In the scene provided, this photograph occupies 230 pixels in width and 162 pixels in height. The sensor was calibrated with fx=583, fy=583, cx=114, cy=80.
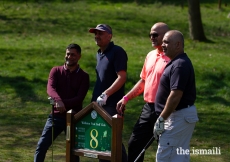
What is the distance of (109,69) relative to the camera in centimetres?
711

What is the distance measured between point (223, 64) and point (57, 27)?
26.5 feet

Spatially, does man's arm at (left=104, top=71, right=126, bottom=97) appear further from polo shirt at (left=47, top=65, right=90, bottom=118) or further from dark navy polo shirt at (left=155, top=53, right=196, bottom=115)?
dark navy polo shirt at (left=155, top=53, right=196, bottom=115)

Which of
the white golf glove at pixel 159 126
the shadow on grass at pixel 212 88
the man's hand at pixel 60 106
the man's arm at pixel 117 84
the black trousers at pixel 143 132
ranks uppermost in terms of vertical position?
the man's arm at pixel 117 84

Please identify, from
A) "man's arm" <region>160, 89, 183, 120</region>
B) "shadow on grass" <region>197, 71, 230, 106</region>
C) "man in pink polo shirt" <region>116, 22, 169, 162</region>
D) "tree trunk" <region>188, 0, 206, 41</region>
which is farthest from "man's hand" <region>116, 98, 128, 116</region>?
"tree trunk" <region>188, 0, 206, 41</region>

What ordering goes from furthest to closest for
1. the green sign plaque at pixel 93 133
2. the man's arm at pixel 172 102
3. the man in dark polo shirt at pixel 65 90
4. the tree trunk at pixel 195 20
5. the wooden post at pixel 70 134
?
the tree trunk at pixel 195 20, the man in dark polo shirt at pixel 65 90, the wooden post at pixel 70 134, the green sign plaque at pixel 93 133, the man's arm at pixel 172 102

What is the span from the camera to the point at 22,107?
12.4 metres

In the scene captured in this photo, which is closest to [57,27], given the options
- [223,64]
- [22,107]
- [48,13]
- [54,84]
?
[48,13]

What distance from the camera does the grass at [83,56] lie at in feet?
33.6

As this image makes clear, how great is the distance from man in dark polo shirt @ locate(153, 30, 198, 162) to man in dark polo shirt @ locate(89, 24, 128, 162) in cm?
92

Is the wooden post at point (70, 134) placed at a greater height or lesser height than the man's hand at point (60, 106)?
lesser

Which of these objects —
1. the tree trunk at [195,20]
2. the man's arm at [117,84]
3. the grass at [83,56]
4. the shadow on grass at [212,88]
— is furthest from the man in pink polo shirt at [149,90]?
the tree trunk at [195,20]

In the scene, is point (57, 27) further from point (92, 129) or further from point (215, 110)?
point (92, 129)

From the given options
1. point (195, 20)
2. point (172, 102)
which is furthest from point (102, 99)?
point (195, 20)

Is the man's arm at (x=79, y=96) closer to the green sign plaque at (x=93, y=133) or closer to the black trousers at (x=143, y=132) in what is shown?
the green sign plaque at (x=93, y=133)
